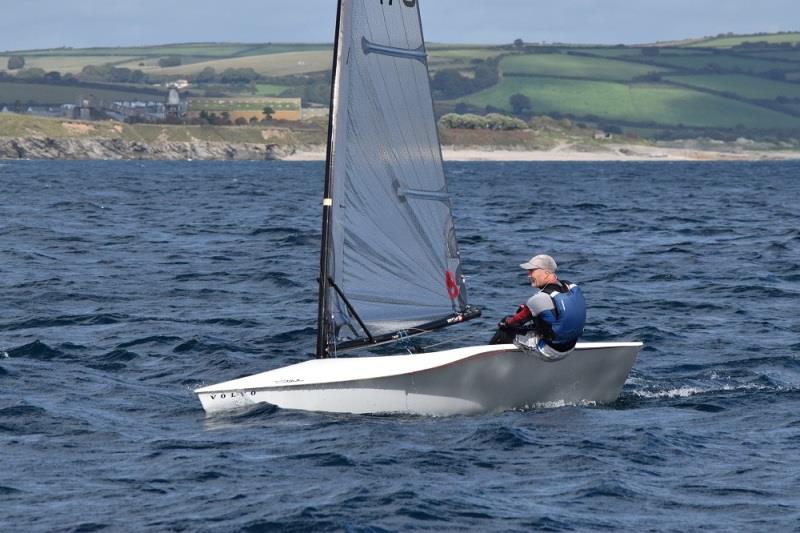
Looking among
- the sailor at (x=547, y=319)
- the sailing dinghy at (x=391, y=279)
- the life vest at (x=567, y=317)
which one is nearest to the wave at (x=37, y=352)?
the sailing dinghy at (x=391, y=279)

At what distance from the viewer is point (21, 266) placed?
32.2 meters

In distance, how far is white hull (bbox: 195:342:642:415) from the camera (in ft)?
51.0

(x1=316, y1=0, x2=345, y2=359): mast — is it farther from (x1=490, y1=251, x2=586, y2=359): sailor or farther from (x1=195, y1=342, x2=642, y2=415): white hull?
(x1=490, y1=251, x2=586, y2=359): sailor

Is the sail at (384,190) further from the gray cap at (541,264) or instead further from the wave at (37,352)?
the wave at (37,352)

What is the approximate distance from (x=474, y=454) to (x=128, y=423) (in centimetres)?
422

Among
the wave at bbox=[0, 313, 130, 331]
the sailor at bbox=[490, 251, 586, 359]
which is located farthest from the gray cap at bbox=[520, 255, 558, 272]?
the wave at bbox=[0, 313, 130, 331]

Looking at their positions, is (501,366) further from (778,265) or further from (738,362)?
(778,265)

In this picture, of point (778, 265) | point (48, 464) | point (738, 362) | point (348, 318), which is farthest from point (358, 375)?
point (778, 265)

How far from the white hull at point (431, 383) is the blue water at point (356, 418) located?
8.2 inches

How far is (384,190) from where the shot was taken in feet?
56.0

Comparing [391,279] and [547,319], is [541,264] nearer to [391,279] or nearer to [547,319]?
[547,319]

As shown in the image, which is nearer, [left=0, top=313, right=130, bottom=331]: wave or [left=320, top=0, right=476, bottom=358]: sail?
[left=320, top=0, right=476, bottom=358]: sail

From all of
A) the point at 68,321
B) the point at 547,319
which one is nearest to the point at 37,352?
the point at 68,321

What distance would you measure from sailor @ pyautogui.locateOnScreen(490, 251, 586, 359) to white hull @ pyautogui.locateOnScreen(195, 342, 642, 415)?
201 millimetres
